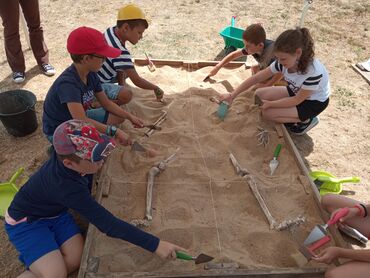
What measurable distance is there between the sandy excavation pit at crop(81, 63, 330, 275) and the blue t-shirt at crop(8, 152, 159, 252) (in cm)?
26

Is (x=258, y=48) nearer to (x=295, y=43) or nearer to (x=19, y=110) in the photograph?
(x=295, y=43)

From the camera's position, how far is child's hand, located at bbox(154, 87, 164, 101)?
3.58 meters

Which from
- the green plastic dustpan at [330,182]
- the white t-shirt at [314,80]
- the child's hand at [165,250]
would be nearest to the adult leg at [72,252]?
the child's hand at [165,250]

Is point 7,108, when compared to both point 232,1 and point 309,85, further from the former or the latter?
point 232,1

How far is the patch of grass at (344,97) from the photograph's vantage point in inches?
160

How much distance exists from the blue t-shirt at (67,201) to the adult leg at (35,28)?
2.85 meters

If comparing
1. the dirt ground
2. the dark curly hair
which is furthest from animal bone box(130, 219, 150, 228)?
the dark curly hair

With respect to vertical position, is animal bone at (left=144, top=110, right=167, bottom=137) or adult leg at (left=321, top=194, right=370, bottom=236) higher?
adult leg at (left=321, top=194, right=370, bottom=236)

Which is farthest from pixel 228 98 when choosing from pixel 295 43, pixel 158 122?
pixel 295 43

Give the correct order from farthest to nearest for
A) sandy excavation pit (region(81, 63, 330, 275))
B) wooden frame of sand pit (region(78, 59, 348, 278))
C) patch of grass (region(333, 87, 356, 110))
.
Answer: patch of grass (region(333, 87, 356, 110))
sandy excavation pit (region(81, 63, 330, 275))
wooden frame of sand pit (region(78, 59, 348, 278))

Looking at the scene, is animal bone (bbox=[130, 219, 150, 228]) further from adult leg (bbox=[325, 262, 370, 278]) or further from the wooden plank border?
the wooden plank border

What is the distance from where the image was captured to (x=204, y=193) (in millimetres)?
2768

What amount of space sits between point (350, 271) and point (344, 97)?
2670 millimetres

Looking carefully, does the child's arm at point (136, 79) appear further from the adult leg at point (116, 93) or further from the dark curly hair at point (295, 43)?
the dark curly hair at point (295, 43)
